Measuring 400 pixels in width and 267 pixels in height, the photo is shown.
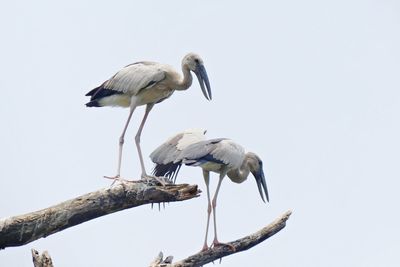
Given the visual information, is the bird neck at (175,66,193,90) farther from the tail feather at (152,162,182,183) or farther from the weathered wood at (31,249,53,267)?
the weathered wood at (31,249,53,267)

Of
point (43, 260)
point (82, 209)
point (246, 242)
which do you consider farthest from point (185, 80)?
point (43, 260)

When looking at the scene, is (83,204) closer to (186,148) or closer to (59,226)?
(59,226)

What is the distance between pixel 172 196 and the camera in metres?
11.5

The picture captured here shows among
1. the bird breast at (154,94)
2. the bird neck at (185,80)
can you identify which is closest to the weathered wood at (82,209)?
the bird breast at (154,94)

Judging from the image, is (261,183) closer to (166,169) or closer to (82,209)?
(166,169)

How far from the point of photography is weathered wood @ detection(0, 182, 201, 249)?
35.2 feet

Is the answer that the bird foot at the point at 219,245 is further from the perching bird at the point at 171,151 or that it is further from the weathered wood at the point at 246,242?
the perching bird at the point at 171,151

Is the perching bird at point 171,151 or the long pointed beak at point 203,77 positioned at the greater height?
the long pointed beak at point 203,77

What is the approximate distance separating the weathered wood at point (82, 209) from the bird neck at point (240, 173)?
13.3 feet

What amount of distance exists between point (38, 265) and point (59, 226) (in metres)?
0.64

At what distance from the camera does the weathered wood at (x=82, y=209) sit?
10719 mm

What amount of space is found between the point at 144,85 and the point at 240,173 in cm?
230

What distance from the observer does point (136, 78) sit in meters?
14.0

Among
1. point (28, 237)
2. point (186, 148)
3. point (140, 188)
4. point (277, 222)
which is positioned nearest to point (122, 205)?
point (140, 188)
